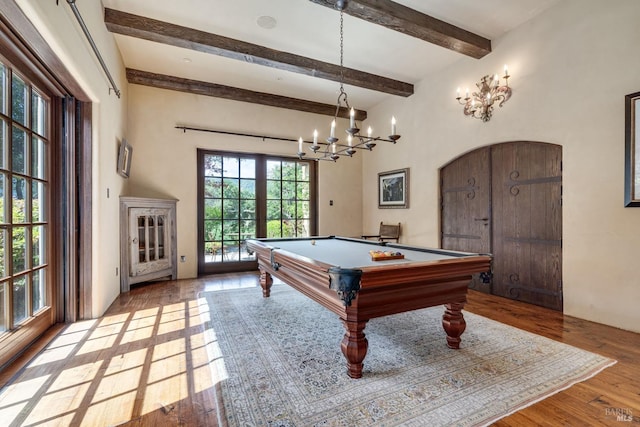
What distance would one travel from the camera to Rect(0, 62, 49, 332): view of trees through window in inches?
76.0

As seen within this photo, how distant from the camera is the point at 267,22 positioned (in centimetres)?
326

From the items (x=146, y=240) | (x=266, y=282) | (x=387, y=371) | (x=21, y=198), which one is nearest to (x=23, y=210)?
(x=21, y=198)

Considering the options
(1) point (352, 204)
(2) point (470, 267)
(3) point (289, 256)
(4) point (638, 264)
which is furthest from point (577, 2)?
(1) point (352, 204)

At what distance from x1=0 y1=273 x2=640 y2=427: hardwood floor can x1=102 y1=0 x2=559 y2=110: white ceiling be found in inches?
125

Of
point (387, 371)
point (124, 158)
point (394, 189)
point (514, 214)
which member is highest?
point (124, 158)

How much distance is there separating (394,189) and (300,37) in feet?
9.57

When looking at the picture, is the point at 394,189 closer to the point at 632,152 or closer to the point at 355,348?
the point at 632,152

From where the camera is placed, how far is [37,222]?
2.37 m

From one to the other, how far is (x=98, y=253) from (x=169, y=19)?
102 inches

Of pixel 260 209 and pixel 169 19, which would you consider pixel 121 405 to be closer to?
pixel 169 19

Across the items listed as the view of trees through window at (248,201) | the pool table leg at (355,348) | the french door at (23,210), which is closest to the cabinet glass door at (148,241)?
the view of trees through window at (248,201)

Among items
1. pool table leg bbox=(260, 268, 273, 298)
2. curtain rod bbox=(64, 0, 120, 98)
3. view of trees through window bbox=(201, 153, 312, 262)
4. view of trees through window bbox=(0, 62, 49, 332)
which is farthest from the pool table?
view of trees through window bbox=(201, 153, 312, 262)

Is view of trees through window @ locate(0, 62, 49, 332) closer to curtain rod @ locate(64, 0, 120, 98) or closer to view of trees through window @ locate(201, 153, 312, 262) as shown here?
curtain rod @ locate(64, 0, 120, 98)

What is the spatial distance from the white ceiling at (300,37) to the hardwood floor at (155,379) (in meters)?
3.17
